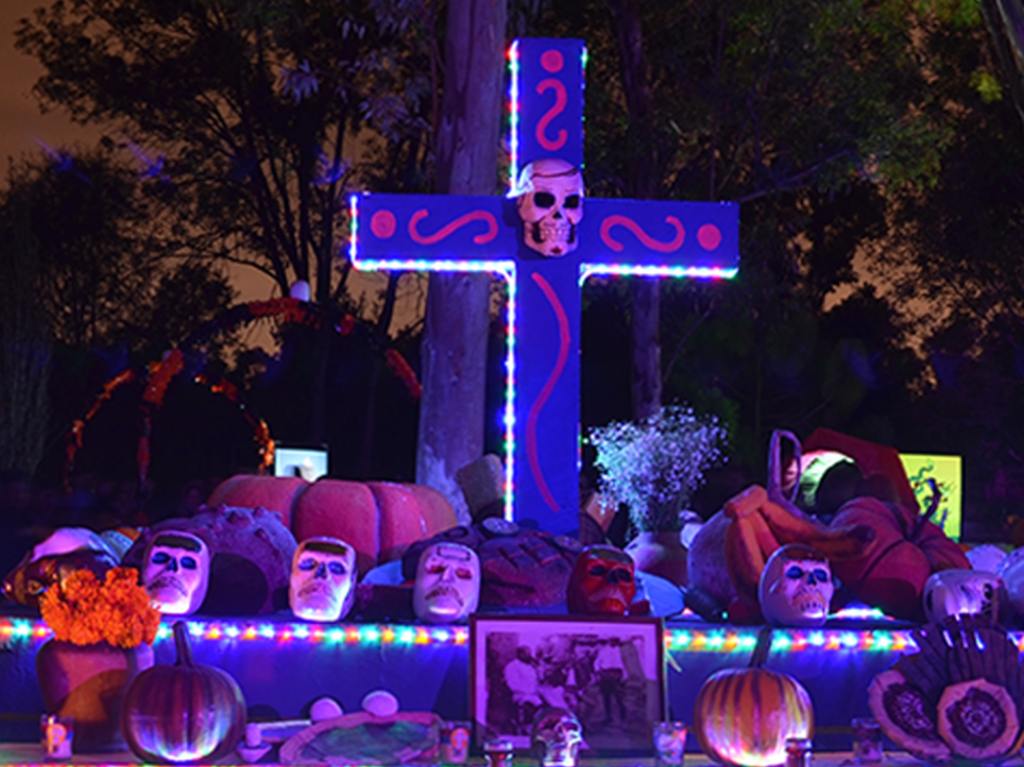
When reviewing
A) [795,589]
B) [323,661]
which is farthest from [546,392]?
[323,661]

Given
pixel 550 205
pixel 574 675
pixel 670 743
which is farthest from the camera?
pixel 550 205

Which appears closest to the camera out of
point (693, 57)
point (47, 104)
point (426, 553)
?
point (426, 553)

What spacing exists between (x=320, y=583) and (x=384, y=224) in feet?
8.42

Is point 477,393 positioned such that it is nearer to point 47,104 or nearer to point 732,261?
point 732,261

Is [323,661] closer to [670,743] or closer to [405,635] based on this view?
[405,635]

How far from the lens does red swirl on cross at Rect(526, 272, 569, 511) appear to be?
7.42 metres

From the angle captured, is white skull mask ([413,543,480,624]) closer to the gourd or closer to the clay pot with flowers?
the clay pot with flowers

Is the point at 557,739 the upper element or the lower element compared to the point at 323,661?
lower

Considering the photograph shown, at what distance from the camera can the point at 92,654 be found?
4.95 m

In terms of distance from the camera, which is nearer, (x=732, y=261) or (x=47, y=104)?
(x=732, y=261)

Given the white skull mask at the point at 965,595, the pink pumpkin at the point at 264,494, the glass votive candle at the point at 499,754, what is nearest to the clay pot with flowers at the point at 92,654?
the glass votive candle at the point at 499,754

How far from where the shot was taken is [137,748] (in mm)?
4660

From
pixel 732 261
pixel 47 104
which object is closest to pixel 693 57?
pixel 47 104

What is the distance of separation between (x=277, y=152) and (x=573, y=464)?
18218mm
